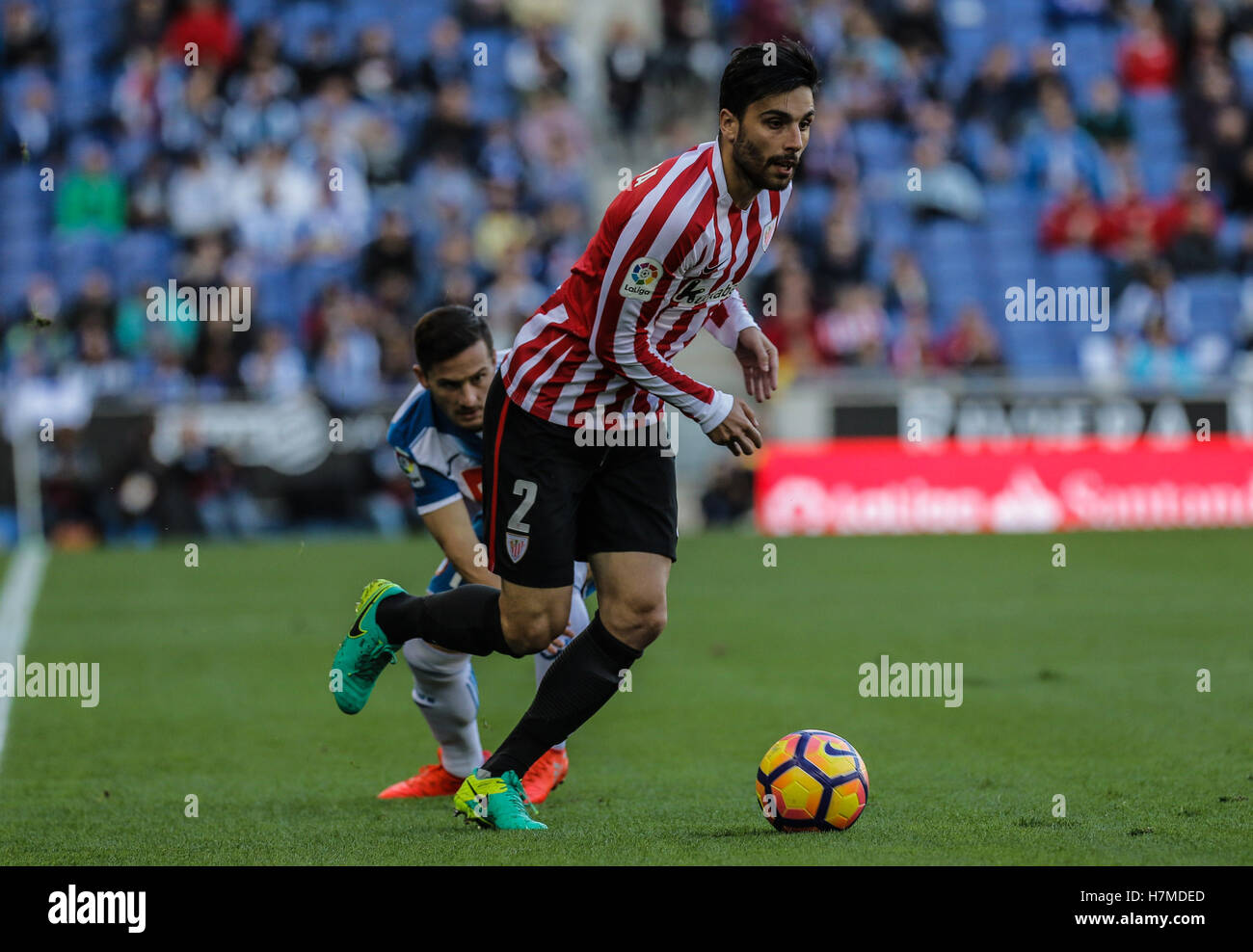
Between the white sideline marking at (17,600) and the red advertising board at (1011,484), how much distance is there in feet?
23.6

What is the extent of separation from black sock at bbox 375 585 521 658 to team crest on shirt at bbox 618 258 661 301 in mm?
1156

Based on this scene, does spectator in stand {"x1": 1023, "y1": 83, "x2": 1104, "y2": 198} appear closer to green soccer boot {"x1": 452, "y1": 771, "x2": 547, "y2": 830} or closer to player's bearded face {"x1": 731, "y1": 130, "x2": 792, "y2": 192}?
player's bearded face {"x1": 731, "y1": 130, "x2": 792, "y2": 192}

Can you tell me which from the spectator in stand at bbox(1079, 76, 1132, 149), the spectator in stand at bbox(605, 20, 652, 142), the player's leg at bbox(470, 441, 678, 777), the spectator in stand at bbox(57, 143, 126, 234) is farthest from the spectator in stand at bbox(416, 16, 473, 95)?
the player's leg at bbox(470, 441, 678, 777)

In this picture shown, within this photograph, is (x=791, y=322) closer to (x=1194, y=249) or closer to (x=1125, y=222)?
(x=1125, y=222)

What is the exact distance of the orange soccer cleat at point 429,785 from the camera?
6680mm

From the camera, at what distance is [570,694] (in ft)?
18.8

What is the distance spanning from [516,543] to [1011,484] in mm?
13174

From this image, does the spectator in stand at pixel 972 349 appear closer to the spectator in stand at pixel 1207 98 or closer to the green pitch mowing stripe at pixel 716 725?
the green pitch mowing stripe at pixel 716 725

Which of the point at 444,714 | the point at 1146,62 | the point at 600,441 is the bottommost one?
the point at 444,714

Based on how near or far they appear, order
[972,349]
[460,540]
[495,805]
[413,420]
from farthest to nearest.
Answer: [972,349] < [413,420] < [460,540] < [495,805]

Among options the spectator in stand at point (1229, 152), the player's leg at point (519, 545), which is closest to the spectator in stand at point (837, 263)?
the spectator in stand at point (1229, 152)

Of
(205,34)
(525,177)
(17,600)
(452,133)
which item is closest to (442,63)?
(452,133)
